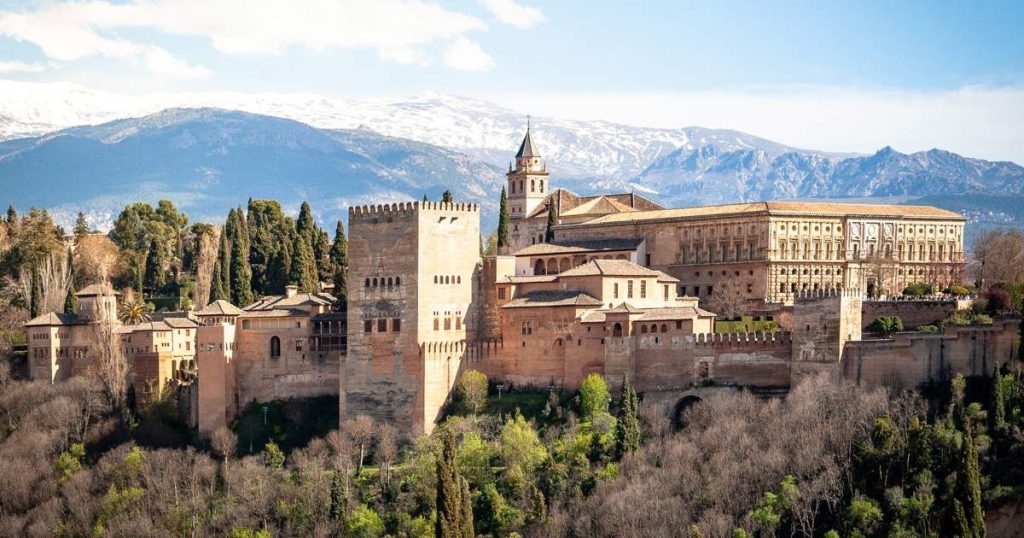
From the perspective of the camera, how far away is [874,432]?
53250 mm

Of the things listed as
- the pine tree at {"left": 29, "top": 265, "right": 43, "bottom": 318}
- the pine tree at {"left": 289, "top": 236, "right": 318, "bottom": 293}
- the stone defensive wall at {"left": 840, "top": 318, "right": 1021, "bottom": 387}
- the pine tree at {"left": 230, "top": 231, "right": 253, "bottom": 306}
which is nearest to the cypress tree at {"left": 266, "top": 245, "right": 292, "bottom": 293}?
the pine tree at {"left": 289, "top": 236, "right": 318, "bottom": 293}

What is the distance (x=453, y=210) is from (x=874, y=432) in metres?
21.4

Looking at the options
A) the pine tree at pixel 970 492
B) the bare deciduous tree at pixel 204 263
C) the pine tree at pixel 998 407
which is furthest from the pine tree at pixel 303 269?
the pine tree at pixel 970 492

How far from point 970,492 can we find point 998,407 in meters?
5.55

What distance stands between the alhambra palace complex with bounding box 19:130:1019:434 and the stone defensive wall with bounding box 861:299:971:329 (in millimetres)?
83

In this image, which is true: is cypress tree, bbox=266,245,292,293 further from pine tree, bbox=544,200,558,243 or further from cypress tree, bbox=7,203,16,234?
cypress tree, bbox=7,203,16,234

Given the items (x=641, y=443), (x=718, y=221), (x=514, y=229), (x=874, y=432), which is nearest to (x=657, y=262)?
(x=718, y=221)

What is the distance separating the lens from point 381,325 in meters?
65.9

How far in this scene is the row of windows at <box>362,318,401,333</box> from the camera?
2581 inches

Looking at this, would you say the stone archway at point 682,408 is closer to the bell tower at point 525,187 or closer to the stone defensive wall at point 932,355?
the stone defensive wall at point 932,355

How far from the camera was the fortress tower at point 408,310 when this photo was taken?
65.1 metres

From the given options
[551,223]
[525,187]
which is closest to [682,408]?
[551,223]

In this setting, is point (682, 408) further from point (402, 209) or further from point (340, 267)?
point (340, 267)

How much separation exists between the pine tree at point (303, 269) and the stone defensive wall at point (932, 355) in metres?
31.7
